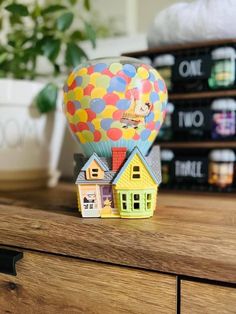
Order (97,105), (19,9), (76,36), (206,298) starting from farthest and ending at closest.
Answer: (76,36)
(19,9)
(97,105)
(206,298)

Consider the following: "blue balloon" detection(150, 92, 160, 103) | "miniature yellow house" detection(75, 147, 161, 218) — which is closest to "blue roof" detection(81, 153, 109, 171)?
"miniature yellow house" detection(75, 147, 161, 218)

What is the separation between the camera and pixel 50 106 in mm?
796

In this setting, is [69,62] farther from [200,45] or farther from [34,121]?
[200,45]

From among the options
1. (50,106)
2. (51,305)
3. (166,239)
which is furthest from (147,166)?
(50,106)

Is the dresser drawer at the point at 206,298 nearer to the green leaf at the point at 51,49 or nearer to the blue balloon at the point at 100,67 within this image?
the blue balloon at the point at 100,67

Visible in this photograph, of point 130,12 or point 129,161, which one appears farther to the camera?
point 130,12

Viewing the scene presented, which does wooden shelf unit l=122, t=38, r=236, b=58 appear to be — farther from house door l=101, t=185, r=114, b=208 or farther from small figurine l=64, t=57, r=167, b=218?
house door l=101, t=185, r=114, b=208

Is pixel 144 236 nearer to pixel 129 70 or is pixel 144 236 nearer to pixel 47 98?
pixel 129 70

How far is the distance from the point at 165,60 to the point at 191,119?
13 cm

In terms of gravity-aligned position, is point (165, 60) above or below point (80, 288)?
above

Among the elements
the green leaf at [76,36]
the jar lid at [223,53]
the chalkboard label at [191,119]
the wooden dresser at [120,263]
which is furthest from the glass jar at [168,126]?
the green leaf at [76,36]

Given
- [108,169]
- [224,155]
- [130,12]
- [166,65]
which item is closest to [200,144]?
[224,155]

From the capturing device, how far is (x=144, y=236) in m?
0.43

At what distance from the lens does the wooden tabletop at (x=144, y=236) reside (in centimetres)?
40
